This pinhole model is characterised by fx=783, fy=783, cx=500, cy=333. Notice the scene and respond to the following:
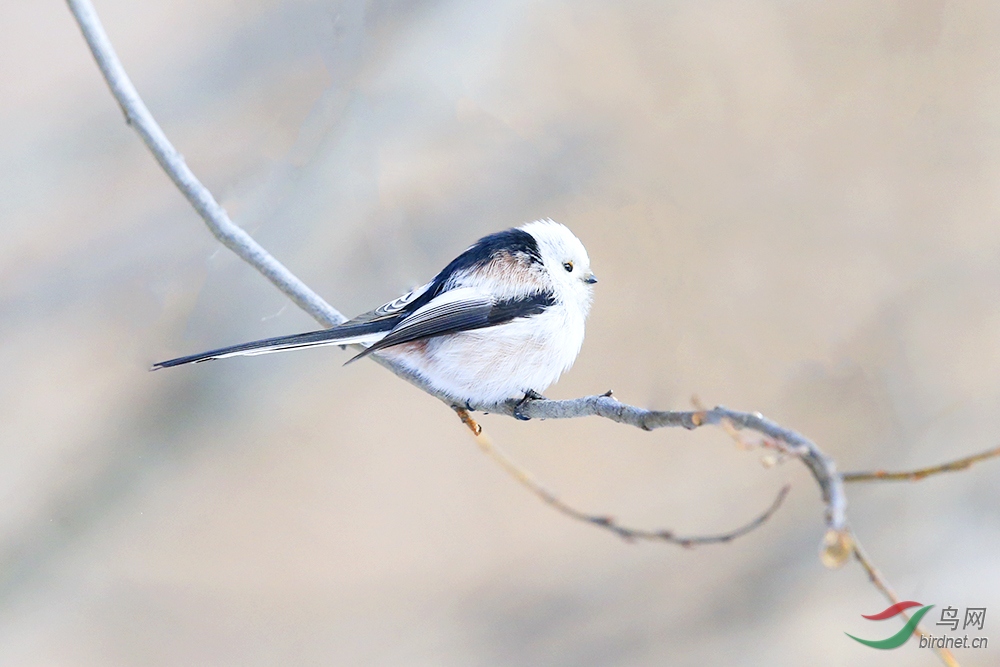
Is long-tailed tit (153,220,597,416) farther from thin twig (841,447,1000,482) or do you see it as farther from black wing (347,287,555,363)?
thin twig (841,447,1000,482)

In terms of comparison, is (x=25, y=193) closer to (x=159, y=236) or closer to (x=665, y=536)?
(x=159, y=236)

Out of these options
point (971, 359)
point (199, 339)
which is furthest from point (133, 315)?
point (971, 359)

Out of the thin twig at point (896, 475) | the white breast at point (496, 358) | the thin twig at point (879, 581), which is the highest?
the white breast at point (496, 358)

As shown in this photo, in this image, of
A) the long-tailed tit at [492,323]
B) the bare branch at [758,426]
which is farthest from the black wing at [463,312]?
the bare branch at [758,426]

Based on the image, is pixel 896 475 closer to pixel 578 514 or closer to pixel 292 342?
pixel 578 514

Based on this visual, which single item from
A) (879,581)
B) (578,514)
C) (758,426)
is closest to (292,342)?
(578,514)

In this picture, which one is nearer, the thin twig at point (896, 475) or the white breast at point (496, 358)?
the thin twig at point (896, 475)

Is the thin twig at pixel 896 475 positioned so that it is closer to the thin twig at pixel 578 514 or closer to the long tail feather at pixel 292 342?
the thin twig at pixel 578 514

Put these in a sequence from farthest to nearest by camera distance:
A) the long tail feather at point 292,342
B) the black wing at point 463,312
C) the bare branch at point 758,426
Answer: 1. the black wing at point 463,312
2. the long tail feather at point 292,342
3. the bare branch at point 758,426
